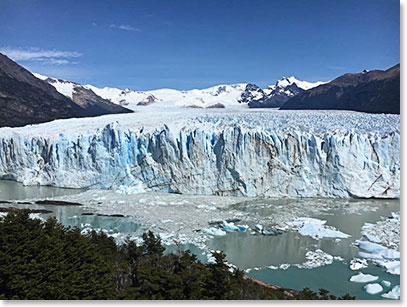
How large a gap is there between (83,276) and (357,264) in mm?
2475

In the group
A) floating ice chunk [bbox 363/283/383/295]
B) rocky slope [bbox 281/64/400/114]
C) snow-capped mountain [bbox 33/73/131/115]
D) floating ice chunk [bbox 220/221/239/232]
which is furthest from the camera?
snow-capped mountain [bbox 33/73/131/115]

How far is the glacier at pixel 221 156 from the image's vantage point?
257 inches

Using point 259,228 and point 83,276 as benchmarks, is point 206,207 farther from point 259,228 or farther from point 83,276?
point 83,276

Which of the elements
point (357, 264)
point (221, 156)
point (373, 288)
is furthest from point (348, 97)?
point (373, 288)

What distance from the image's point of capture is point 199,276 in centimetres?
→ 236

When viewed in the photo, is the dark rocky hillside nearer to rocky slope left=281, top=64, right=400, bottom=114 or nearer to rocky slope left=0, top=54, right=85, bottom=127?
rocky slope left=0, top=54, right=85, bottom=127

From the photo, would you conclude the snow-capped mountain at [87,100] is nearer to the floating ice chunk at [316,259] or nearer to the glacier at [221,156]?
the glacier at [221,156]

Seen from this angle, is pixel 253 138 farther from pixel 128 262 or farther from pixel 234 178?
pixel 128 262

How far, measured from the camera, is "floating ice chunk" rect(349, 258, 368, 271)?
3441 mm

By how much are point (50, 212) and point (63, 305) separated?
2.98 meters

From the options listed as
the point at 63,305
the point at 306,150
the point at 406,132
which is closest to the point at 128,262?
the point at 63,305

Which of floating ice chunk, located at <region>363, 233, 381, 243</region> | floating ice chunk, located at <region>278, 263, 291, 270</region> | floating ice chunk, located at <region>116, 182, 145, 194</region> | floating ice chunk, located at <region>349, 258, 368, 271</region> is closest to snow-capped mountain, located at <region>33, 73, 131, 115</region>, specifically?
floating ice chunk, located at <region>116, 182, 145, 194</region>

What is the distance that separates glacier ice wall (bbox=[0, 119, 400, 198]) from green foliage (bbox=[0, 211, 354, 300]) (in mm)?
4339

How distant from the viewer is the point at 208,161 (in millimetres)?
7254
